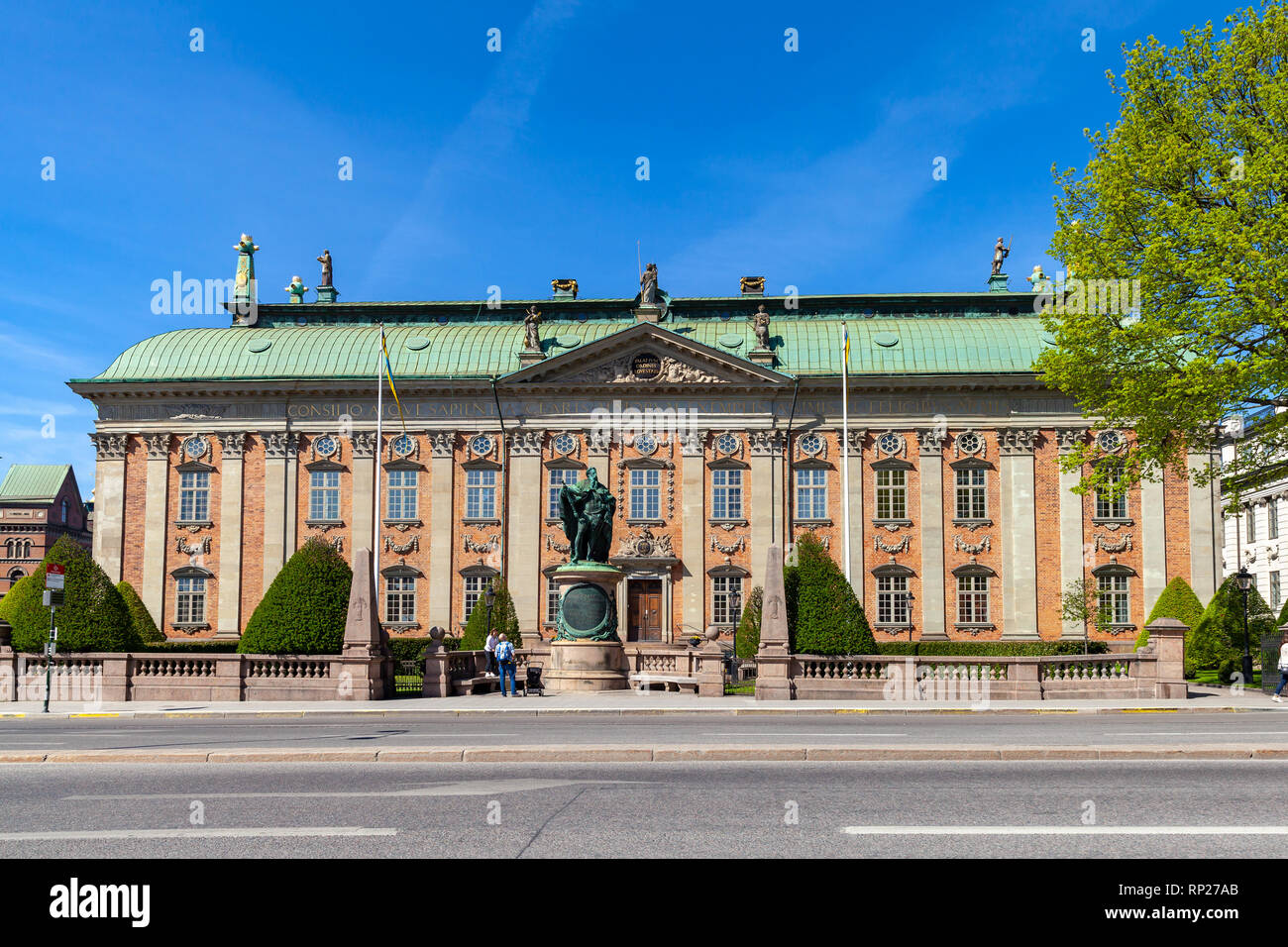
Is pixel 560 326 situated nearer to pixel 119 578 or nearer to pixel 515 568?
pixel 515 568

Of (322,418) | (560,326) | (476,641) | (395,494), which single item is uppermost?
(560,326)

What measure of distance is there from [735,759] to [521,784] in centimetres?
321

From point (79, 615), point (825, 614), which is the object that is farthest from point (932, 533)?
point (79, 615)

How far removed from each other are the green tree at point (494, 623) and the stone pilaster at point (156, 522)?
19.4 m

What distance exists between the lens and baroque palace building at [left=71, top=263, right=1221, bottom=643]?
51.5 metres

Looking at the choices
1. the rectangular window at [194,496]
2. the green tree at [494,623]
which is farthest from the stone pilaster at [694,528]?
the rectangular window at [194,496]

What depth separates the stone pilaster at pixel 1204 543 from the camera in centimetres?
5038

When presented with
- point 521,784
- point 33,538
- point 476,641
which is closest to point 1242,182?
point 521,784

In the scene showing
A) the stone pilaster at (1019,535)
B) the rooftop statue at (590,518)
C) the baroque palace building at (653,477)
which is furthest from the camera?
the baroque palace building at (653,477)

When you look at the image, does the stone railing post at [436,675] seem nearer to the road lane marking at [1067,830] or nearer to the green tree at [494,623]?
the green tree at [494,623]

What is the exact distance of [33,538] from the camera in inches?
4530

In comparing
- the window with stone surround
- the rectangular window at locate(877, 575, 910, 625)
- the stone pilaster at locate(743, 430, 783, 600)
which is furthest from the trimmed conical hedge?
the window with stone surround

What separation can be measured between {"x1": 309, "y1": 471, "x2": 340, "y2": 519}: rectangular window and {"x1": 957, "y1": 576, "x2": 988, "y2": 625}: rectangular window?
29.5 meters

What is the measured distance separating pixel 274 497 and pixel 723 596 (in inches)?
856
